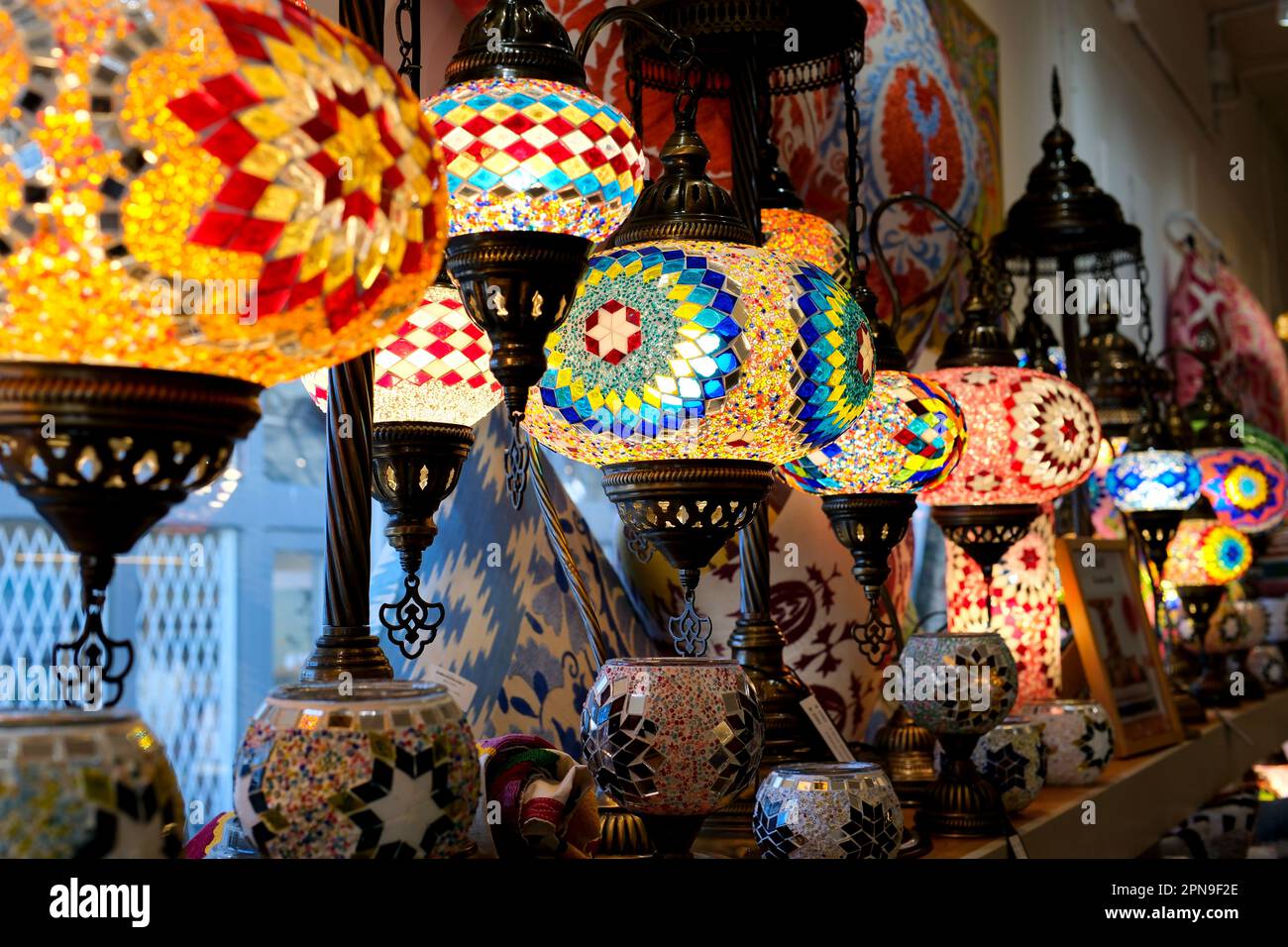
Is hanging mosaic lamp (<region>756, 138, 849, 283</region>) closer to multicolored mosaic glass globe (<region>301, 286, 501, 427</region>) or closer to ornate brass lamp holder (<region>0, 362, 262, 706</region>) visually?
multicolored mosaic glass globe (<region>301, 286, 501, 427</region>)

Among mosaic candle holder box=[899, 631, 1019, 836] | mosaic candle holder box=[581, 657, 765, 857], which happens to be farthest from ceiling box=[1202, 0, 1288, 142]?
mosaic candle holder box=[581, 657, 765, 857]

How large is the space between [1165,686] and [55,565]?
2.01 metres

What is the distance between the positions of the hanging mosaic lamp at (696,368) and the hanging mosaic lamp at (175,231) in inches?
11.9

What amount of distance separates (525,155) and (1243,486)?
2732 mm

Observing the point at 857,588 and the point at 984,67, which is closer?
the point at 857,588

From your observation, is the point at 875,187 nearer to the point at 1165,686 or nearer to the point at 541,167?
the point at 1165,686

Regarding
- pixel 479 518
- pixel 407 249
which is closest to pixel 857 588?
pixel 479 518

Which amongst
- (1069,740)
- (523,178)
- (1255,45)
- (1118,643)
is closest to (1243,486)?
(1118,643)

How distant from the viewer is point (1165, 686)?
8.10 feet

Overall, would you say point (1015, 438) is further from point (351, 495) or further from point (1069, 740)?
point (351, 495)

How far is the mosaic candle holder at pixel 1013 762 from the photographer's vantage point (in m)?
1.57

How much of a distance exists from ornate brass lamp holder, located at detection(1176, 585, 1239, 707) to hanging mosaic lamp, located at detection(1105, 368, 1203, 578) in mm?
459

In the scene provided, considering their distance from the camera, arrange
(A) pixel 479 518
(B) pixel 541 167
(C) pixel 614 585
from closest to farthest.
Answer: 1. (B) pixel 541 167
2. (A) pixel 479 518
3. (C) pixel 614 585

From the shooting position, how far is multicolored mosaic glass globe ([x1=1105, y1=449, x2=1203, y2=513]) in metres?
2.46
